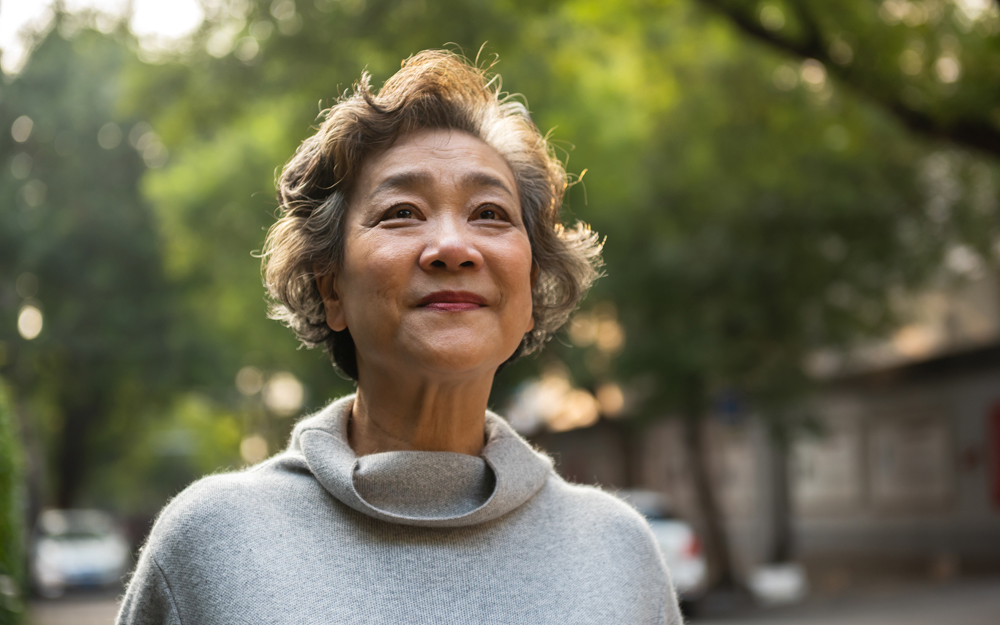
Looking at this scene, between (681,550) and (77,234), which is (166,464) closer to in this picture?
(77,234)

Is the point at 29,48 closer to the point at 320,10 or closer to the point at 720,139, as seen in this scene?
the point at 320,10

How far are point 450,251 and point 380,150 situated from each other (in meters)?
0.29

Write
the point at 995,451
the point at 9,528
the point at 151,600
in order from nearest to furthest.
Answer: the point at 151,600 < the point at 9,528 < the point at 995,451

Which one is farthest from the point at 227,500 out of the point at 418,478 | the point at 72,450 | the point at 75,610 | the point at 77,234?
the point at 72,450

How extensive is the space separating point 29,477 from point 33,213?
674 cm

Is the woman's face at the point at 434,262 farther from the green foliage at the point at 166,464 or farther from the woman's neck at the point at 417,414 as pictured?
the green foliage at the point at 166,464

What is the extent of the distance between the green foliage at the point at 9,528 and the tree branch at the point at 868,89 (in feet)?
23.8

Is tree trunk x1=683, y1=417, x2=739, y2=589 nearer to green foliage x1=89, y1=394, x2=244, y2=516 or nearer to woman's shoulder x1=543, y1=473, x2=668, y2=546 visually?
woman's shoulder x1=543, y1=473, x2=668, y2=546

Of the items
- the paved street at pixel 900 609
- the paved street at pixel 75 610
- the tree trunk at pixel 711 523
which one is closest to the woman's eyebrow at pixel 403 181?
the paved street at pixel 900 609

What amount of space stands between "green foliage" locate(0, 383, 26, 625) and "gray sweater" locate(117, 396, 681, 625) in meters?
1.85

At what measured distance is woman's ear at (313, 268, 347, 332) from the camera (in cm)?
206

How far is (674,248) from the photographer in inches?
579

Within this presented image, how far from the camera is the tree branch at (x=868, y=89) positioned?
9031 millimetres

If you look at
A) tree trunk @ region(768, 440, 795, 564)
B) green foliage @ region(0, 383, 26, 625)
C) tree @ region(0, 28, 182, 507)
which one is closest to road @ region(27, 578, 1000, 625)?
tree trunk @ region(768, 440, 795, 564)
